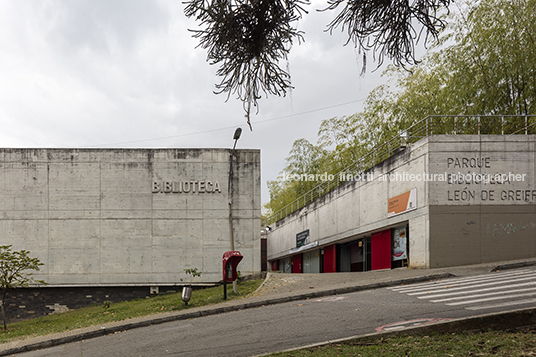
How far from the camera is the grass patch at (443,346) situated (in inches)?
266

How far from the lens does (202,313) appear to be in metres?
14.2

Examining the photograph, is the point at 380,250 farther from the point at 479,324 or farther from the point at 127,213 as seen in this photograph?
the point at 479,324

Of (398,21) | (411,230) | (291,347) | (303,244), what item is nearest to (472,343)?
(291,347)

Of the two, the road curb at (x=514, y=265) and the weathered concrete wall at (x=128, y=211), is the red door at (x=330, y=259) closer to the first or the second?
the weathered concrete wall at (x=128, y=211)

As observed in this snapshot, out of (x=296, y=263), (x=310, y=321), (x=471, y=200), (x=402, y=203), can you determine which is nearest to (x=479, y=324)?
(x=310, y=321)

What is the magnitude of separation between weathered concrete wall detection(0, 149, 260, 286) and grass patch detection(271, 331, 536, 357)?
1575cm

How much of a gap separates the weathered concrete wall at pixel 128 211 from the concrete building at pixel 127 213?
5cm

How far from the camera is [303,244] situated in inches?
1465

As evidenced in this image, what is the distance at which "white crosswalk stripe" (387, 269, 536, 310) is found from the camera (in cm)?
1027

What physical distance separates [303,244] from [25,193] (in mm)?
20151

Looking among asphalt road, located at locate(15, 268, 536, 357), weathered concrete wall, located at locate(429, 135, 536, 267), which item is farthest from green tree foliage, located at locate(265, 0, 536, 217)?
asphalt road, located at locate(15, 268, 536, 357)

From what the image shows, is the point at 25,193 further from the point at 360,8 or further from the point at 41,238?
the point at 360,8

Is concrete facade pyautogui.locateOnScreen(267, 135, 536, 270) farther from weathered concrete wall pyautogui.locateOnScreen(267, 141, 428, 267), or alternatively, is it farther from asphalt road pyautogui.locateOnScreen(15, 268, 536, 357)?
asphalt road pyautogui.locateOnScreen(15, 268, 536, 357)

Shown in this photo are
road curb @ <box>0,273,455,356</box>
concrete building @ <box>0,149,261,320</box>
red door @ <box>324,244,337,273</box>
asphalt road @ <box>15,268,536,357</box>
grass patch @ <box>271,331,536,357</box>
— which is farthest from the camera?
red door @ <box>324,244,337,273</box>
